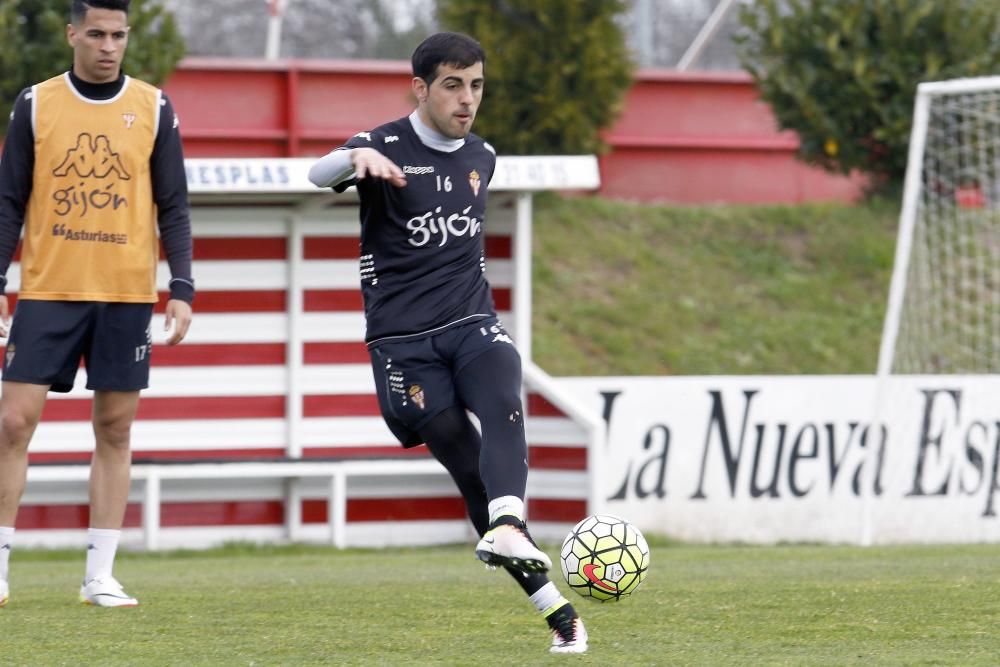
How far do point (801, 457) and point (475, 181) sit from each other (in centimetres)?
659

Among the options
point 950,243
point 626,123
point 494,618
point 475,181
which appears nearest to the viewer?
point 475,181

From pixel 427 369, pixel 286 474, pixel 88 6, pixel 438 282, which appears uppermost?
pixel 88 6

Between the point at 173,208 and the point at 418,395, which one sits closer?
the point at 418,395

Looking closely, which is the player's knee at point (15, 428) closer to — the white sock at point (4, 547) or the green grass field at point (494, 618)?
the white sock at point (4, 547)

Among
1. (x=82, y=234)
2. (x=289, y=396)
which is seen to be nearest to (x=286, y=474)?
(x=289, y=396)

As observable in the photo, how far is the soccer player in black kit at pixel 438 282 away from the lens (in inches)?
206

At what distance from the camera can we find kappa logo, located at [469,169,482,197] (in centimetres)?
552

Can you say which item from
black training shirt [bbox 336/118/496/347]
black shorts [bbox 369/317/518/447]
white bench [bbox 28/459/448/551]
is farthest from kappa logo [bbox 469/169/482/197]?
white bench [bbox 28/459/448/551]

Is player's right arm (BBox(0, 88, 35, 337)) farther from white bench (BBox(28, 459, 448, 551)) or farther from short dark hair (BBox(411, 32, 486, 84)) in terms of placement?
white bench (BBox(28, 459, 448, 551))

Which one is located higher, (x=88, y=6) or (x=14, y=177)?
(x=88, y=6)

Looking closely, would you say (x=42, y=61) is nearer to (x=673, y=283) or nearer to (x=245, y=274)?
(x=245, y=274)

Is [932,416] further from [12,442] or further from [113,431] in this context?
[12,442]

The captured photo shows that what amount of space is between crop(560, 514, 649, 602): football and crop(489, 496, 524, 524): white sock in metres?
0.36

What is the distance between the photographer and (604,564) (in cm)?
523
